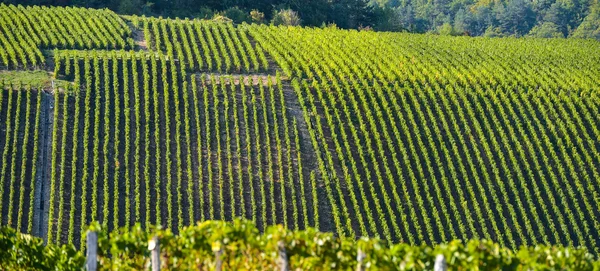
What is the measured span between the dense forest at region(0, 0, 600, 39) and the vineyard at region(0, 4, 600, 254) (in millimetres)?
13925

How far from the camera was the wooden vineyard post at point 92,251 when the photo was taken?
1320 cm

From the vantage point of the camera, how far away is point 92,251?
13.3 m

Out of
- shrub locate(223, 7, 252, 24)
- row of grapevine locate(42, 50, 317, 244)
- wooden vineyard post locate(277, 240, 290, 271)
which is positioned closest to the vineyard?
row of grapevine locate(42, 50, 317, 244)

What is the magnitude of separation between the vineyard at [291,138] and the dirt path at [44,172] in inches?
3.6

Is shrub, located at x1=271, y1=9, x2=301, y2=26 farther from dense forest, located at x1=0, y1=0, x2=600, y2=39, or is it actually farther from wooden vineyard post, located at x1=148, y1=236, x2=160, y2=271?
wooden vineyard post, located at x1=148, y1=236, x2=160, y2=271

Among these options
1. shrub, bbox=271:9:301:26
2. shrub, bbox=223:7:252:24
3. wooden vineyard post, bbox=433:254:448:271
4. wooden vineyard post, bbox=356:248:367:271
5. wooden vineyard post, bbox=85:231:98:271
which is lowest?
wooden vineyard post, bbox=433:254:448:271

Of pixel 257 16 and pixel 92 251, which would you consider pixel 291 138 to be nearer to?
pixel 92 251

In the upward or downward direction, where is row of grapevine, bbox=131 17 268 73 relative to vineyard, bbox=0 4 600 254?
upward

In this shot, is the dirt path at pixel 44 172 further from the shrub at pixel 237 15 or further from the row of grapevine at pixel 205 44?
the shrub at pixel 237 15

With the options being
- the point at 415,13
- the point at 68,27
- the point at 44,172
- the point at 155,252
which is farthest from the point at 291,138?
the point at 415,13

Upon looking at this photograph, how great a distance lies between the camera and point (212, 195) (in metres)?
28.2

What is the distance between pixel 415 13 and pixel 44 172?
306ft

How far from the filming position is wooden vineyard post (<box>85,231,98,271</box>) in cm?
1320

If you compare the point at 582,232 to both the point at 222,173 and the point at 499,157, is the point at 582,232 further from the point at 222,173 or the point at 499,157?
the point at 222,173
